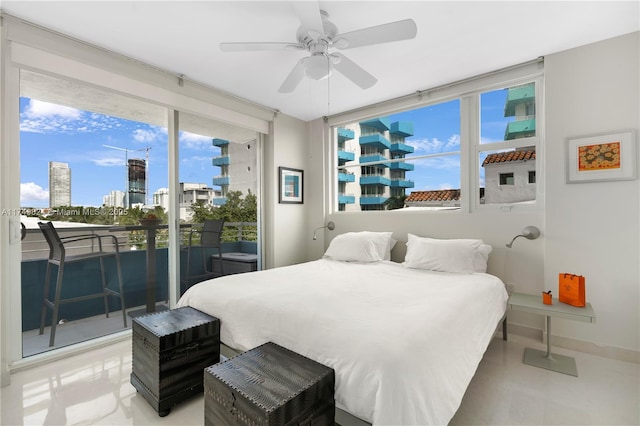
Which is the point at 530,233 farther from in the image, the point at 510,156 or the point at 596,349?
the point at 596,349

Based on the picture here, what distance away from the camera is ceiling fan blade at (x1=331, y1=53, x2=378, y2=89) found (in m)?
2.18

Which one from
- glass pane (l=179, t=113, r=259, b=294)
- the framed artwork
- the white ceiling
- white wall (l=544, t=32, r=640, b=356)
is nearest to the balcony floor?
glass pane (l=179, t=113, r=259, b=294)

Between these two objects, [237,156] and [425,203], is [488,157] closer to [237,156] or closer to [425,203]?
[425,203]

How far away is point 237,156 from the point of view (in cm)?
381

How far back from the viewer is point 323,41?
6.85 ft

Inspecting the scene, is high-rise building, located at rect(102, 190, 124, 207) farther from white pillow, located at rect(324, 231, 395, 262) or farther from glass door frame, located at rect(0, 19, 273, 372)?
white pillow, located at rect(324, 231, 395, 262)

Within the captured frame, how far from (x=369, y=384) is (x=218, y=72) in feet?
9.78

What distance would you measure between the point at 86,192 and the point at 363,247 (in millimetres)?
2682

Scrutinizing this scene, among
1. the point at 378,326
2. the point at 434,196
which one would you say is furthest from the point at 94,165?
the point at 434,196

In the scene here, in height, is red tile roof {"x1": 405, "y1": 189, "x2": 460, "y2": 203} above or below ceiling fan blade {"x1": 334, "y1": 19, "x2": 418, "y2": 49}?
below

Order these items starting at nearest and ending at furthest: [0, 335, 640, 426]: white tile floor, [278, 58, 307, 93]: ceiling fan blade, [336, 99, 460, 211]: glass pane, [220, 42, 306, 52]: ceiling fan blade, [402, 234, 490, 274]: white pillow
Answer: [0, 335, 640, 426]: white tile floor → [220, 42, 306, 52]: ceiling fan blade → [278, 58, 307, 93]: ceiling fan blade → [402, 234, 490, 274]: white pillow → [336, 99, 460, 211]: glass pane

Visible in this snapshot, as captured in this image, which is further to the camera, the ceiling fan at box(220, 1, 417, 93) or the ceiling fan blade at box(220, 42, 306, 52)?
the ceiling fan blade at box(220, 42, 306, 52)

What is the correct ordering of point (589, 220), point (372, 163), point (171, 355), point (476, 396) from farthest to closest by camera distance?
point (372, 163) < point (589, 220) < point (476, 396) < point (171, 355)

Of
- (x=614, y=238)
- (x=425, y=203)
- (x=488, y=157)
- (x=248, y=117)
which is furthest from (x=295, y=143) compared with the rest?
(x=614, y=238)
